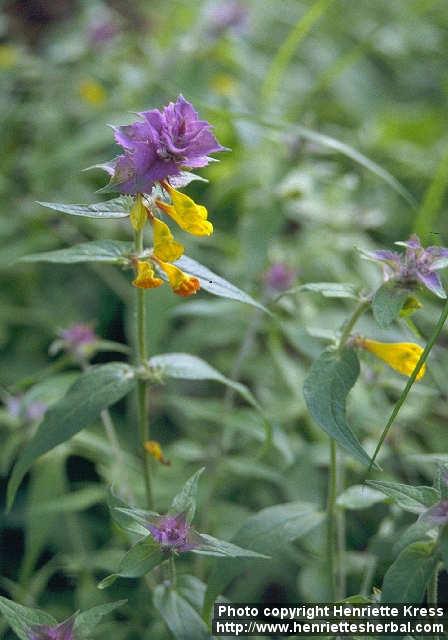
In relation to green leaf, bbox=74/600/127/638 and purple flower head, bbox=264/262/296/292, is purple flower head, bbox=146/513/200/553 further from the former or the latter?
purple flower head, bbox=264/262/296/292

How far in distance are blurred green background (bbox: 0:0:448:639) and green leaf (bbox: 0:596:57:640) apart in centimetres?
26

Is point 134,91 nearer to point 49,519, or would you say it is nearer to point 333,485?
point 49,519

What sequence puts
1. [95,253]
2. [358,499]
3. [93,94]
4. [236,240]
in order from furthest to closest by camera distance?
[93,94], [236,240], [358,499], [95,253]

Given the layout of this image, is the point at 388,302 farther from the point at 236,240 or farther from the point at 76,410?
the point at 236,240

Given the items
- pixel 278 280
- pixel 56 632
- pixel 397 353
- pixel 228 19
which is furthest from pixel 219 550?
pixel 228 19

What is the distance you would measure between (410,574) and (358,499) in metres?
0.21

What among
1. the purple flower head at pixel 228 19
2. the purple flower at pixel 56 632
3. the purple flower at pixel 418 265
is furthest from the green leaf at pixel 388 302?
the purple flower head at pixel 228 19

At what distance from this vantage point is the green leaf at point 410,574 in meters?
0.57

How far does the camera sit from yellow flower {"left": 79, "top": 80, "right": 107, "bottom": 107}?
1635 millimetres

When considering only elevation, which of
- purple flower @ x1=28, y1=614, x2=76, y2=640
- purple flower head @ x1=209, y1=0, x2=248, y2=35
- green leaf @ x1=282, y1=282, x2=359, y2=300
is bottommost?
purple flower @ x1=28, y1=614, x2=76, y2=640

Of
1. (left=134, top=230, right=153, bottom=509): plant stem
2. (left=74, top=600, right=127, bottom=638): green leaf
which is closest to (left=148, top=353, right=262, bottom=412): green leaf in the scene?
(left=134, top=230, right=153, bottom=509): plant stem

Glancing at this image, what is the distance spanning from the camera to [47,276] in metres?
1.45

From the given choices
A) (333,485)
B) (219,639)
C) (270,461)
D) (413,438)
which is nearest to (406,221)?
(413,438)

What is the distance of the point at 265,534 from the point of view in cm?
73
